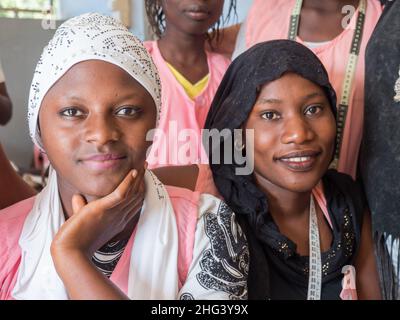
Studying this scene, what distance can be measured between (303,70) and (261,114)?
0.13m

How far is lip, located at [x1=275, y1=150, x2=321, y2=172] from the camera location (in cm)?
105

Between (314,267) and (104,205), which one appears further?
(314,267)

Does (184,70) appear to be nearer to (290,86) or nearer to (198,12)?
(198,12)

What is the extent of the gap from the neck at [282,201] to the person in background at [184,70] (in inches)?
7.6

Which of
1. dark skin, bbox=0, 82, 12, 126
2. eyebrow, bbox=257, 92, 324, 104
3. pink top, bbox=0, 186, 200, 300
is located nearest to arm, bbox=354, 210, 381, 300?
eyebrow, bbox=257, 92, 324, 104

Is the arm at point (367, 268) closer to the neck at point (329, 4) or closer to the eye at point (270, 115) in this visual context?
the eye at point (270, 115)

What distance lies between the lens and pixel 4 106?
3.94 ft

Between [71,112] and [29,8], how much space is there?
1.65 feet

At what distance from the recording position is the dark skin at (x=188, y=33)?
1320mm

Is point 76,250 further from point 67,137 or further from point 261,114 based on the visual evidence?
point 261,114

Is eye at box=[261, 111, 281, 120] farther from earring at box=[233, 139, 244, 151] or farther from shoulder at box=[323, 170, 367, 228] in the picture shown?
shoulder at box=[323, 170, 367, 228]

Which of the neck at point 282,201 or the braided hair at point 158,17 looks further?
the braided hair at point 158,17

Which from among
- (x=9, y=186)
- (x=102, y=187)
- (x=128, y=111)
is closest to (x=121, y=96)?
(x=128, y=111)

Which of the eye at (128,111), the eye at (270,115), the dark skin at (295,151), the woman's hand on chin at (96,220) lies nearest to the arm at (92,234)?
the woman's hand on chin at (96,220)
